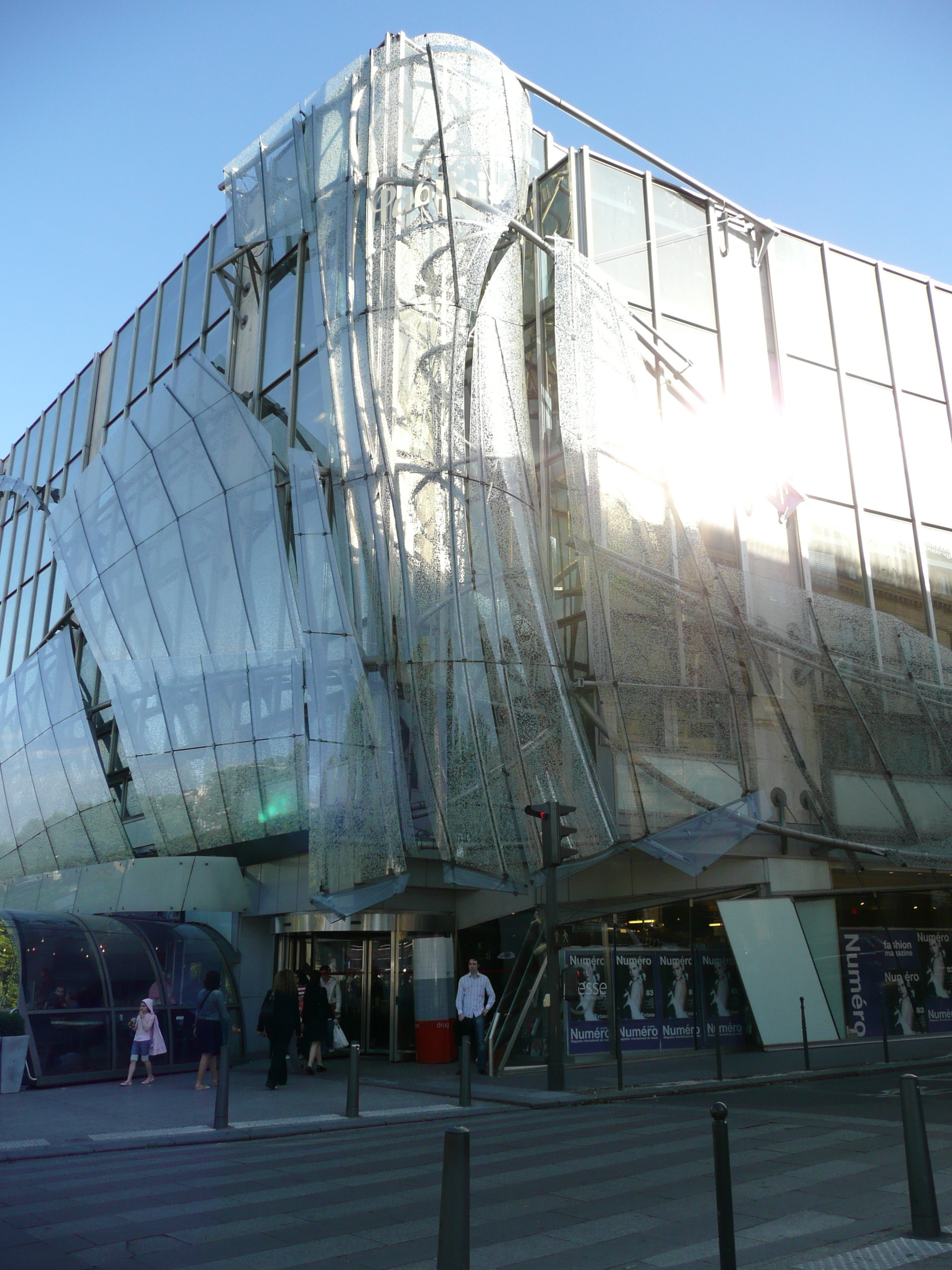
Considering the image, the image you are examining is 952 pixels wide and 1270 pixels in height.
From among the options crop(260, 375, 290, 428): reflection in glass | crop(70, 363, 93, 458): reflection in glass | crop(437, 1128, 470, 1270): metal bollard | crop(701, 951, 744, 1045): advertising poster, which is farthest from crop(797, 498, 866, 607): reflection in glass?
crop(70, 363, 93, 458): reflection in glass

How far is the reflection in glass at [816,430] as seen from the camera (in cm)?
2645

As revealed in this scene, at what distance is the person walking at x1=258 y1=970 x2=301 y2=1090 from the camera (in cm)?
1496

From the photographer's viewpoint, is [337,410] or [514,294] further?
[514,294]

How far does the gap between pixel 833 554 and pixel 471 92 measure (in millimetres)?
13615

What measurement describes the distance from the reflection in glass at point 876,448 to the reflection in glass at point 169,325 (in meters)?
20.8

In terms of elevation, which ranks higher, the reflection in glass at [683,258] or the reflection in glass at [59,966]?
the reflection in glass at [683,258]

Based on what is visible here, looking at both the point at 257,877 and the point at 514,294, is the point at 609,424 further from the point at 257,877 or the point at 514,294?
the point at 257,877

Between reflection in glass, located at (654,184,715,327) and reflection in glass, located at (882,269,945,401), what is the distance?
21.0ft

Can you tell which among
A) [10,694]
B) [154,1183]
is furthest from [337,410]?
[10,694]

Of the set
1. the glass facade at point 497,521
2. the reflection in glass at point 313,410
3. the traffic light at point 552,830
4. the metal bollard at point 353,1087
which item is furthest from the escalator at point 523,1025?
the reflection in glass at point 313,410

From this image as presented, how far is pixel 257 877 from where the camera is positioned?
2264 cm

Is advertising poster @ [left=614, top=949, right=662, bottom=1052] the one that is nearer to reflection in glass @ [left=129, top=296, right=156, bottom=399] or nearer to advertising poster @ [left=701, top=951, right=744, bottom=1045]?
advertising poster @ [left=701, top=951, right=744, bottom=1045]

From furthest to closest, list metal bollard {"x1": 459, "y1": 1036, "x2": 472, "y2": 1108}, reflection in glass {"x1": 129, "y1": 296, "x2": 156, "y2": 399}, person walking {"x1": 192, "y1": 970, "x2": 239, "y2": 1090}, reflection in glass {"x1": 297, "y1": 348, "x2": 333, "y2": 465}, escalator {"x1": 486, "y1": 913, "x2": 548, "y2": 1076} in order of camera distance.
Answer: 1. reflection in glass {"x1": 129, "y1": 296, "x2": 156, "y2": 399}
2. reflection in glass {"x1": 297, "y1": 348, "x2": 333, "y2": 465}
3. escalator {"x1": 486, "y1": 913, "x2": 548, "y2": 1076}
4. person walking {"x1": 192, "y1": 970, "x2": 239, "y2": 1090}
5. metal bollard {"x1": 459, "y1": 1036, "x2": 472, "y2": 1108}

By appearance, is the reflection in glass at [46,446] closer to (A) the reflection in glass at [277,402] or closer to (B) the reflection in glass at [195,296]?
(B) the reflection in glass at [195,296]
